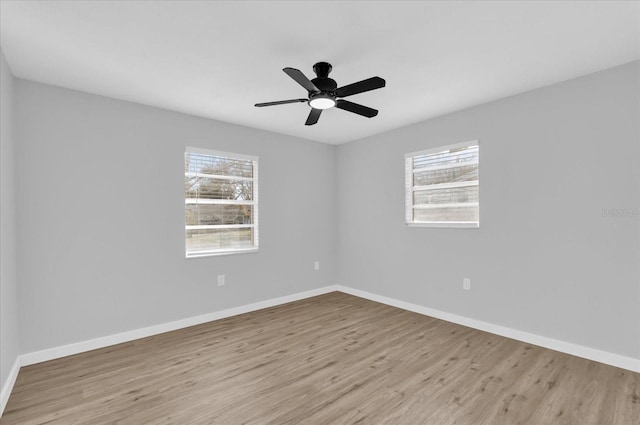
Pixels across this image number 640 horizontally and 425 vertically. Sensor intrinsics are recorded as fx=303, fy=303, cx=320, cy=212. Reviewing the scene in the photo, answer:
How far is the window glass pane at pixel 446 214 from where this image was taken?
365cm

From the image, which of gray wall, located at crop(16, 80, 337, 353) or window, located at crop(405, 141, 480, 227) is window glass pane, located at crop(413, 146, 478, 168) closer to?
window, located at crop(405, 141, 480, 227)

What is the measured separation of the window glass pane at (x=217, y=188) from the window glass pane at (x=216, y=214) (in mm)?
128

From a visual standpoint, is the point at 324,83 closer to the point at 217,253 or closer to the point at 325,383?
the point at 325,383

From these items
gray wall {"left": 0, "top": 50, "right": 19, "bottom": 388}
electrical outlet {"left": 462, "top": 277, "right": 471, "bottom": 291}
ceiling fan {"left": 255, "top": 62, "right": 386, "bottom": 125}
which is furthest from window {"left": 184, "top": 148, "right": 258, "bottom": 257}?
electrical outlet {"left": 462, "top": 277, "right": 471, "bottom": 291}

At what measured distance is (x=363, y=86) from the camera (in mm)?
2260

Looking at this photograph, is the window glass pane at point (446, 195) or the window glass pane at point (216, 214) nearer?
the window glass pane at point (446, 195)

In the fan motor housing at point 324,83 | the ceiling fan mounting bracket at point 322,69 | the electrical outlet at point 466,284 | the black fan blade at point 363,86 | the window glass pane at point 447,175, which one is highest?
the ceiling fan mounting bracket at point 322,69

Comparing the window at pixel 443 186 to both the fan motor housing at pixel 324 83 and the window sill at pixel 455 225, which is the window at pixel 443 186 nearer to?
the window sill at pixel 455 225

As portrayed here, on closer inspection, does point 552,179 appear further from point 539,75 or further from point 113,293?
point 113,293

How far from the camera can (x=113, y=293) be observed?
3.15m

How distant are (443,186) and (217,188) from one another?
2.95 m

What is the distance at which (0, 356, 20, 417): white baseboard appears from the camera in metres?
2.07

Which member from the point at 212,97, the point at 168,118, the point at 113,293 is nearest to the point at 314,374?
the point at 113,293

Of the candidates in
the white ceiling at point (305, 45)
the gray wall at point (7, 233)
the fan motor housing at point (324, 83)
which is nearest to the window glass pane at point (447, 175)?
the white ceiling at point (305, 45)
